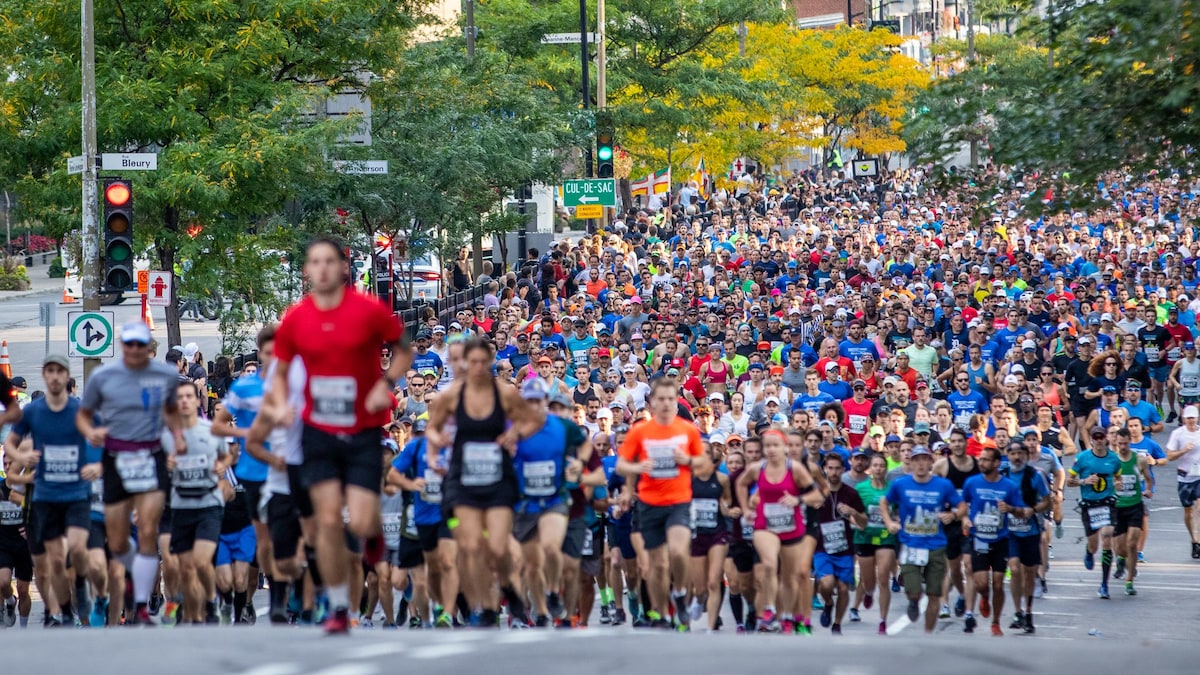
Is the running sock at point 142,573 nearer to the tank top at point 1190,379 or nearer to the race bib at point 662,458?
the race bib at point 662,458

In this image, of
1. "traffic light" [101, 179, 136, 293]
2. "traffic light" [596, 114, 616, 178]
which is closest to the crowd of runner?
"traffic light" [101, 179, 136, 293]

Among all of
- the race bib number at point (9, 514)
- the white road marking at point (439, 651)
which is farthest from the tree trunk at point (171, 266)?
the white road marking at point (439, 651)

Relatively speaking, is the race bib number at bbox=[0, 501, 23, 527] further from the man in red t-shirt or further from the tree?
the tree

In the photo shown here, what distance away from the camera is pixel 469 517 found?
11.2 m

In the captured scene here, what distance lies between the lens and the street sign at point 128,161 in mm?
21078

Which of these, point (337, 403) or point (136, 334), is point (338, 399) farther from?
point (136, 334)

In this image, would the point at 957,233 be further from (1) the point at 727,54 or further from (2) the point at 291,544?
(2) the point at 291,544

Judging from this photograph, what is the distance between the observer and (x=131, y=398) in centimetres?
1135

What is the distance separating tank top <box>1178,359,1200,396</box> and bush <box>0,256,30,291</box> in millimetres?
39379

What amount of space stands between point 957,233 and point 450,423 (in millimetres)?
32848

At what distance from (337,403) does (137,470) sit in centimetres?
231

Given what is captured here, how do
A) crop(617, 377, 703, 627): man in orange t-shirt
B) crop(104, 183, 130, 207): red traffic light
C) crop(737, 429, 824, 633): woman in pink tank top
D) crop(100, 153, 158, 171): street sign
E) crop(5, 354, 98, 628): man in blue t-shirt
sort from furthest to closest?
crop(100, 153, 158, 171): street sign
crop(104, 183, 130, 207): red traffic light
crop(737, 429, 824, 633): woman in pink tank top
crop(617, 377, 703, 627): man in orange t-shirt
crop(5, 354, 98, 628): man in blue t-shirt

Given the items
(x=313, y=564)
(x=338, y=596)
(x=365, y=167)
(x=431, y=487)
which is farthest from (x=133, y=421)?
(x=365, y=167)

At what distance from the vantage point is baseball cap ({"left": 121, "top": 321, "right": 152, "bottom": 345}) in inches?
441
